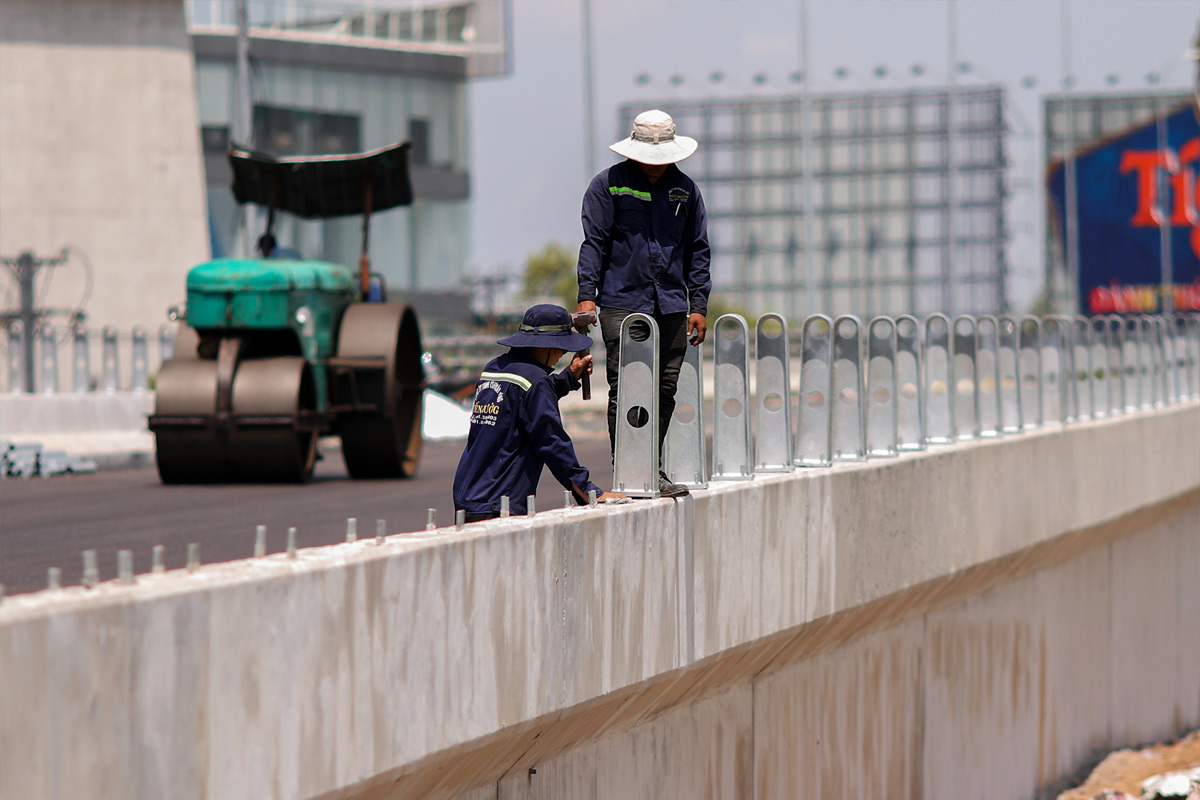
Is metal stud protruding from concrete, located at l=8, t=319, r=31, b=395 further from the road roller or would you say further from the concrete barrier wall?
the concrete barrier wall

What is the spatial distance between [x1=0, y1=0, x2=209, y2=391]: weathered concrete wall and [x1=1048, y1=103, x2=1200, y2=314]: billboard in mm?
69986

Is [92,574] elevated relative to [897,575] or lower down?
elevated

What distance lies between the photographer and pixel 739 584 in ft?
26.3

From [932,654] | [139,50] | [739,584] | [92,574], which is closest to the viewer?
[92,574]

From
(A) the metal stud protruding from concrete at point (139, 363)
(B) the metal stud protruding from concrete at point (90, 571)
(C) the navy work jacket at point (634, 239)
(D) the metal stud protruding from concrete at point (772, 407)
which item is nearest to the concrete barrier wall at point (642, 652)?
(B) the metal stud protruding from concrete at point (90, 571)

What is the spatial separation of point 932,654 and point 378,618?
6.88 m

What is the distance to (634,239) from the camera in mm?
7777

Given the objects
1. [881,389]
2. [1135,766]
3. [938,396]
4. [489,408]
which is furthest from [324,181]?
[489,408]

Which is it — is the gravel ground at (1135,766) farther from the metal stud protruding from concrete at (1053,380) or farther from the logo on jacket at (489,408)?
the logo on jacket at (489,408)

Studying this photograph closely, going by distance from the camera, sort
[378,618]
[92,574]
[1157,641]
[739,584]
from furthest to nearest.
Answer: [1157,641] → [739,584] → [378,618] → [92,574]

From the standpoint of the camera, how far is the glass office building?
222ft

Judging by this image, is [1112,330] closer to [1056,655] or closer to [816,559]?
[1056,655]

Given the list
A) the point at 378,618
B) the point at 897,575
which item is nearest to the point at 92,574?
the point at 378,618

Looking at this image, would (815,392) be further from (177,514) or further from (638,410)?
(177,514)
